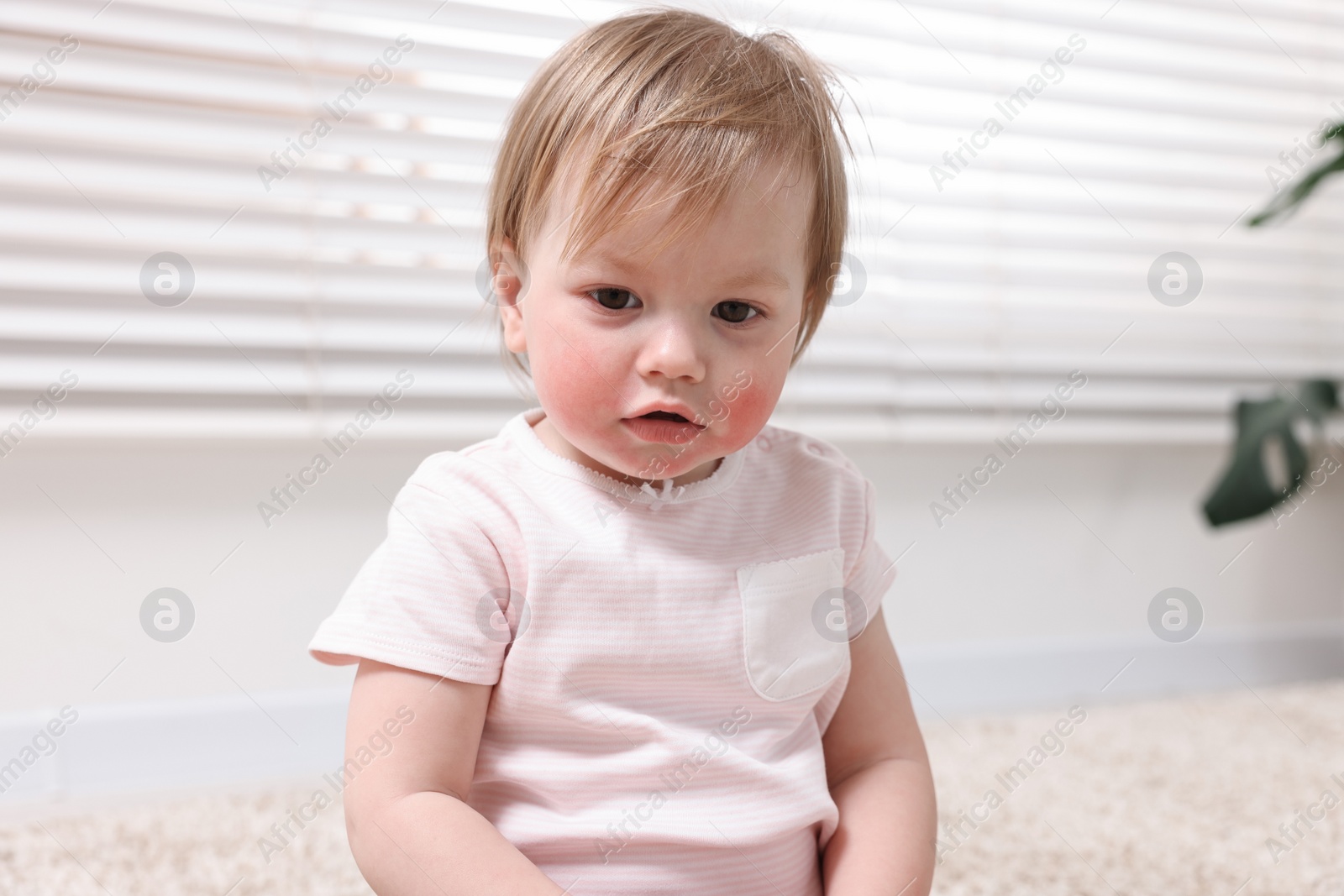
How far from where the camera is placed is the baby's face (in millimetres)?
574

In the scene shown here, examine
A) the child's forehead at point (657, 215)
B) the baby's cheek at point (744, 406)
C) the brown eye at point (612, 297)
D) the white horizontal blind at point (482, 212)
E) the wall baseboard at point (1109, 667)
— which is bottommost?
the wall baseboard at point (1109, 667)

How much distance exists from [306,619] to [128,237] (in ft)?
1.51

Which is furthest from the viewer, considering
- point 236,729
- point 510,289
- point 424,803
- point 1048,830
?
point 236,729

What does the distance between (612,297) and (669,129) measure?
10 cm

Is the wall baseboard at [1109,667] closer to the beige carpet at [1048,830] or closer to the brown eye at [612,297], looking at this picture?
the beige carpet at [1048,830]

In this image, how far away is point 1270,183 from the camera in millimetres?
1754

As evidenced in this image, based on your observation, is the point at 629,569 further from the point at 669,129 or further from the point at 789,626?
the point at 669,129

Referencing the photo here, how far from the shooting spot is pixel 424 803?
56 centimetres

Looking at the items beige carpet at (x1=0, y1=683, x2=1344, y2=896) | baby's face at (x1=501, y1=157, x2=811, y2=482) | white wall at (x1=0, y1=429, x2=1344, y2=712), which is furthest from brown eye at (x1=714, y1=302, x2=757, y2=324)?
white wall at (x1=0, y1=429, x2=1344, y2=712)

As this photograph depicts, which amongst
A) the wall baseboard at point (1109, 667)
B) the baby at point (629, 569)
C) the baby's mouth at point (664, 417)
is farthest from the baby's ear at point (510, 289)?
the wall baseboard at point (1109, 667)

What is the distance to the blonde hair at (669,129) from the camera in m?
0.58

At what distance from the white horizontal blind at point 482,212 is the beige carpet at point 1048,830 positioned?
0.41 meters

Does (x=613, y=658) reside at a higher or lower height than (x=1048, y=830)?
higher

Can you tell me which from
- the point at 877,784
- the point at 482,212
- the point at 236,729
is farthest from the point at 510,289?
the point at 236,729
